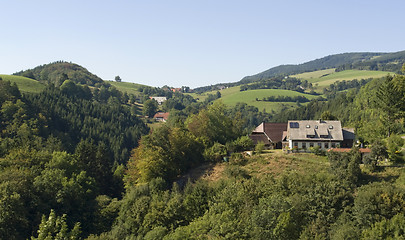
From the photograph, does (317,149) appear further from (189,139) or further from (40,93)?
(40,93)

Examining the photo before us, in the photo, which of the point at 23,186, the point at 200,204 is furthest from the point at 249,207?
the point at 23,186

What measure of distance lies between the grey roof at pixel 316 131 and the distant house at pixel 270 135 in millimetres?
7174

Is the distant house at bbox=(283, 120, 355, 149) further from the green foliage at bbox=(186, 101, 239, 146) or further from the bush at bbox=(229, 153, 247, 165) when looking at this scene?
the green foliage at bbox=(186, 101, 239, 146)

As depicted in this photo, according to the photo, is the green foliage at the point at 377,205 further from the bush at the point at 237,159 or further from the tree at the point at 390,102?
the tree at the point at 390,102

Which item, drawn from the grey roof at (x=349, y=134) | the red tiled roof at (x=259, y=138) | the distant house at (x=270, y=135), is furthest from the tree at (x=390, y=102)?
the red tiled roof at (x=259, y=138)

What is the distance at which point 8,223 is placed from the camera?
45.8m

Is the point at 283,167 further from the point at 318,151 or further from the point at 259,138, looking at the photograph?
the point at 259,138

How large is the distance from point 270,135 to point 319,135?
40.7 ft

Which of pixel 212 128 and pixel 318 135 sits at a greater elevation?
pixel 212 128

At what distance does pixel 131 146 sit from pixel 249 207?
320 feet

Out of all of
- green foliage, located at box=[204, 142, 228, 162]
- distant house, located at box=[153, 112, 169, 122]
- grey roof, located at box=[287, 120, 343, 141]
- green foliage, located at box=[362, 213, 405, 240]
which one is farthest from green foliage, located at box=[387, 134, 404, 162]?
distant house, located at box=[153, 112, 169, 122]

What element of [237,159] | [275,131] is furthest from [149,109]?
[237,159]

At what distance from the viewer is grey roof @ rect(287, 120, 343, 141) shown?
62.1 metres

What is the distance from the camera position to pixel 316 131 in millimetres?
62844
